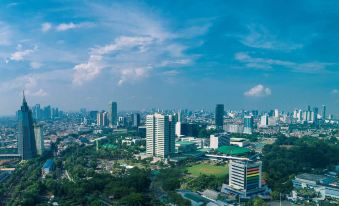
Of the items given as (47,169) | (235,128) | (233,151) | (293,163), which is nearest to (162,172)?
(47,169)

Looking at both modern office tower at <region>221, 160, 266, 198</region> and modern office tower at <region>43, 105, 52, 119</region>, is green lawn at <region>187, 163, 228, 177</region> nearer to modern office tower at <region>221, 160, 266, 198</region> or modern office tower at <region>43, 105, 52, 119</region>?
modern office tower at <region>221, 160, 266, 198</region>

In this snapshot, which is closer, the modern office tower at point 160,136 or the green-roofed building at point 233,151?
the modern office tower at point 160,136

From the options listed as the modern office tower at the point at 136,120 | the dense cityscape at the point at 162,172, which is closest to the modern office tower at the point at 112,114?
the modern office tower at the point at 136,120

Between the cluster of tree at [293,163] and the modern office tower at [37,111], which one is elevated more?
the modern office tower at [37,111]

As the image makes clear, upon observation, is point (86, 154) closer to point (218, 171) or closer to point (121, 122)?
point (218, 171)

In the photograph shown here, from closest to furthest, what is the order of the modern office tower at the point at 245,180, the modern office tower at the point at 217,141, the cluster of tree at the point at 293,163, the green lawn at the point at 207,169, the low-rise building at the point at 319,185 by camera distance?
the low-rise building at the point at 319,185, the modern office tower at the point at 245,180, the cluster of tree at the point at 293,163, the green lawn at the point at 207,169, the modern office tower at the point at 217,141

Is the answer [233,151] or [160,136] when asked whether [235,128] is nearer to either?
[233,151]

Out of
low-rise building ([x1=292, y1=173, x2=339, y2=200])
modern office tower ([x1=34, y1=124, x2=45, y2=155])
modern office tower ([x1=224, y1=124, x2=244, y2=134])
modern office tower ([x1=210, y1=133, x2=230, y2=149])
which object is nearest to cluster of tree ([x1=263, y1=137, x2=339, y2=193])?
low-rise building ([x1=292, y1=173, x2=339, y2=200])

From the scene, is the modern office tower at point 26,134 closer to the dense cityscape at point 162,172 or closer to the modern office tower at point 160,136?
the dense cityscape at point 162,172
